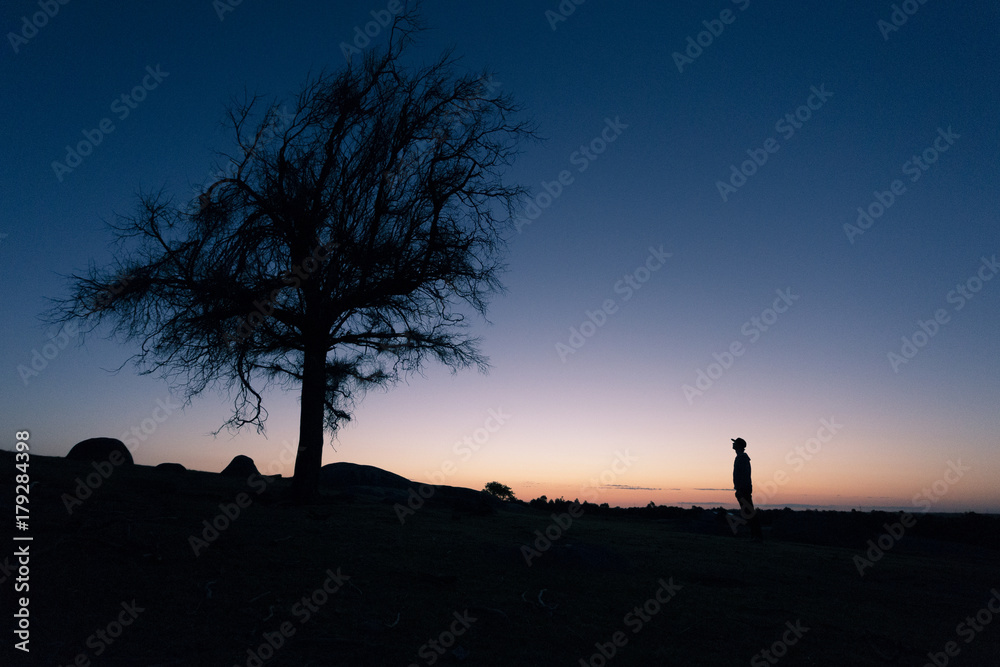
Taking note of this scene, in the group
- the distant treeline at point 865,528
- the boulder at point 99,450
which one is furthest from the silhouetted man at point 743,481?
the boulder at point 99,450

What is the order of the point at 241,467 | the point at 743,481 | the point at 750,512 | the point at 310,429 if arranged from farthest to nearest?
1. the point at 241,467
2. the point at 743,481
3. the point at 750,512
4. the point at 310,429

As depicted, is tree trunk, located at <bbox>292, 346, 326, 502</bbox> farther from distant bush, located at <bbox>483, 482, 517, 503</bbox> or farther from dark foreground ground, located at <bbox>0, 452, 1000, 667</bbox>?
distant bush, located at <bbox>483, 482, 517, 503</bbox>

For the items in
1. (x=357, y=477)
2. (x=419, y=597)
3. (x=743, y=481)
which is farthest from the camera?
(x=357, y=477)

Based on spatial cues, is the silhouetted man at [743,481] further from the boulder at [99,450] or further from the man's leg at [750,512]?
the boulder at [99,450]

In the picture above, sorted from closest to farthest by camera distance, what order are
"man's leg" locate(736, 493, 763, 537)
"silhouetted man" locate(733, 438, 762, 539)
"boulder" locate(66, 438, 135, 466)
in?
"man's leg" locate(736, 493, 763, 537) < "silhouetted man" locate(733, 438, 762, 539) < "boulder" locate(66, 438, 135, 466)

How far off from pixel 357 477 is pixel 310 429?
8717 millimetres

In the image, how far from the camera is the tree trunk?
11.7 metres

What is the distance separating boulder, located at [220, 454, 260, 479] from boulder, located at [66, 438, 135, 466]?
309cm

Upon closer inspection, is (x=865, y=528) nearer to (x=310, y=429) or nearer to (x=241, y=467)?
(x=310, y=429)

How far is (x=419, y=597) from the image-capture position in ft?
20.1

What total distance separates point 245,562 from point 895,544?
1498cm

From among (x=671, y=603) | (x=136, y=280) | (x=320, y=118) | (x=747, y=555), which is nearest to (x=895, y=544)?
(x=747, y=555)

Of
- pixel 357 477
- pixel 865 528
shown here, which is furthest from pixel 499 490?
pixel 865 528

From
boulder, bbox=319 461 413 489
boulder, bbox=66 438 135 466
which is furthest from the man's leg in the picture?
boulder, bbox=66 438 135 466
